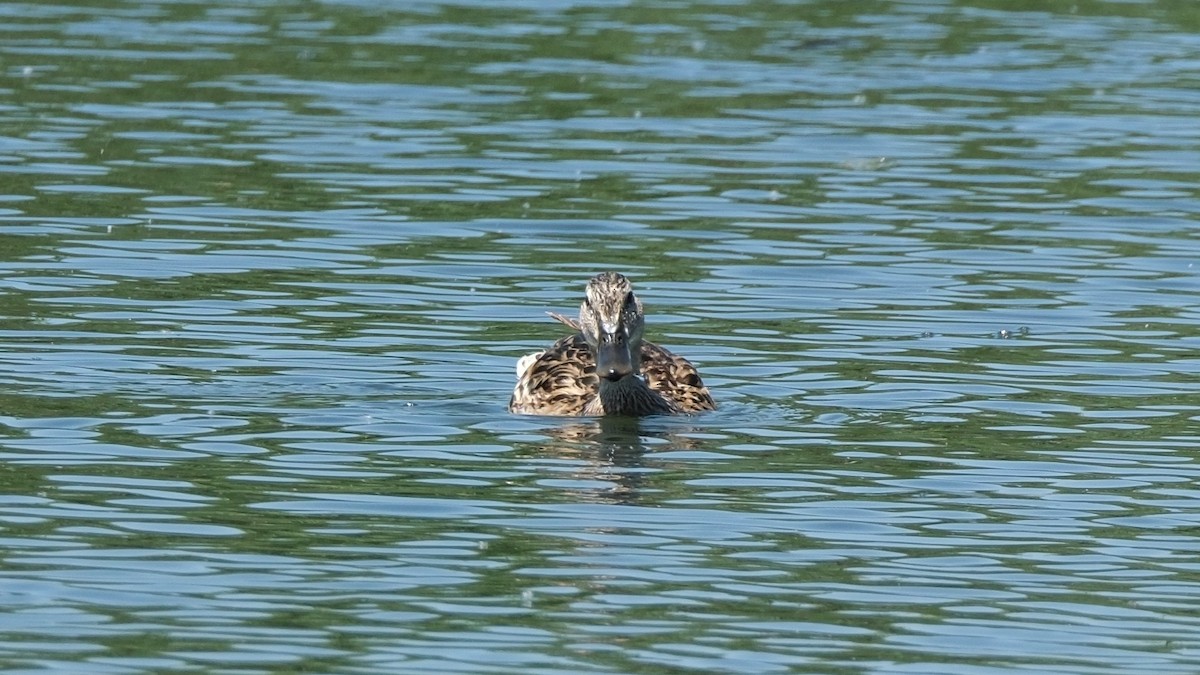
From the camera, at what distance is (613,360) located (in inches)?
560

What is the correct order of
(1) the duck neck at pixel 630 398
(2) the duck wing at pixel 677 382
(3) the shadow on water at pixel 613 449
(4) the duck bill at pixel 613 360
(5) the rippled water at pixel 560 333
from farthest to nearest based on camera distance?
(2) the duck wing at pixel 677 382 < (1) the duck neck at pixel 630 398 < (4) the duck bill at pixel 613 360 < (3) the shadow on water at pixel 613 449 < (5) the rippled water at pixel 560 333

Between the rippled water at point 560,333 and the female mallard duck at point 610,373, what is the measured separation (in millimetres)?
231

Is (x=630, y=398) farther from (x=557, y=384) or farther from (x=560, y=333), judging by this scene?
(x=560, y=333)

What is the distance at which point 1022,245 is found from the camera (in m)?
20.1

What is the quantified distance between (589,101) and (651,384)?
12371 millimetres

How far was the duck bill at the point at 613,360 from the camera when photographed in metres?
14.2

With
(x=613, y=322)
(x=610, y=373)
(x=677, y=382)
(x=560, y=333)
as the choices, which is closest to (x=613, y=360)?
(x=610, y=373)

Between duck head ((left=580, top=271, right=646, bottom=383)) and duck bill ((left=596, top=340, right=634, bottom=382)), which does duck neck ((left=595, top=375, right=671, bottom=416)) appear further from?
duck bill ((left=596, top=340, right=634, bottom=382))

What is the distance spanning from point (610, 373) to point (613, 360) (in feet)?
0.28

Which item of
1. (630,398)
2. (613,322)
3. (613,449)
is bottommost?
(613,449)

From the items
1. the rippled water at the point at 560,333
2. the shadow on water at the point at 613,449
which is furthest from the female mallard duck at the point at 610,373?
the rippled water at the point at 560,333

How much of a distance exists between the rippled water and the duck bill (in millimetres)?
364

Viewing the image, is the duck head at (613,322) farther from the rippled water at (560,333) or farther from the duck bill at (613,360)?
the rippled water at (560,333)

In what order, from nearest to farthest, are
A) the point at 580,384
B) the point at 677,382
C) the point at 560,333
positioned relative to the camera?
the point at 677,382, the point at 580,384, the point at 560,333
